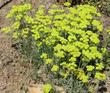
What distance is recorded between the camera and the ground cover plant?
21.5 feet

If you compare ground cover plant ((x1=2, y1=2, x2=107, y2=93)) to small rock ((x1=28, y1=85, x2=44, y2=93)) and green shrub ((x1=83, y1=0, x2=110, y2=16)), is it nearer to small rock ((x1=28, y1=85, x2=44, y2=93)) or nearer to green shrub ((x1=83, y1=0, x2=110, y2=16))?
small rock ((x1=28, y1=85, x2=44, y2=93))

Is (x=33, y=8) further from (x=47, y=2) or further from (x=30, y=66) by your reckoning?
(x=30, y=66)

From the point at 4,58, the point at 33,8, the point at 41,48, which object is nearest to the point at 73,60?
the point at 41,48

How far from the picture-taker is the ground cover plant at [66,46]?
6543 millimetres

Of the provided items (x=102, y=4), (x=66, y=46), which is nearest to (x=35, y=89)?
(x=66, y=46)

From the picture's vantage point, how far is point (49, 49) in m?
6.96

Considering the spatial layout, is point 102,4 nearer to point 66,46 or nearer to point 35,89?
point 66,46

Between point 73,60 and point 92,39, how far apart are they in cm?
51

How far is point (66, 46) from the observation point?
6578 millimetres

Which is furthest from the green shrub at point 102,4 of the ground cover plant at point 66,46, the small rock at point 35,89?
the small rock at point 35,89

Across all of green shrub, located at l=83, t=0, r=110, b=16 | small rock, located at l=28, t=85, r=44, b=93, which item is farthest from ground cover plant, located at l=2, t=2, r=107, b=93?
green shrub, located at l=83, t=0, r=110, b=16

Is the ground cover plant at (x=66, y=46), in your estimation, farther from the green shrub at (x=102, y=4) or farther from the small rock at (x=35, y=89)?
the green shrub at (x=102, y=4)

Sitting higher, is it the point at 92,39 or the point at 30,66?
the point at 92,39

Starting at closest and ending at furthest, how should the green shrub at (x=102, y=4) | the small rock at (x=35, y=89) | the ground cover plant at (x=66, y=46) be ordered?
the ground cover plant at (x=66, y=46) → the small rock at (x=35, y=89) → the green shrub at (x=102, y=4)
